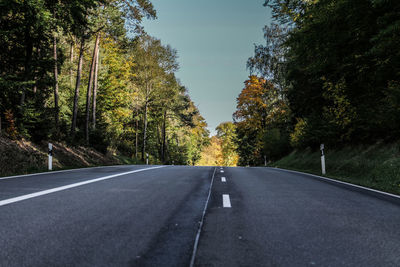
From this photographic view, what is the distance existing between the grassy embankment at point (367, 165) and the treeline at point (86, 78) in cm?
1274

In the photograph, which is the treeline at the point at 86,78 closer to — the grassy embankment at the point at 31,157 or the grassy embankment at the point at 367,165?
the grassy embankment at the point at 31,157

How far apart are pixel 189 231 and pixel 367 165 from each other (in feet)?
38.9

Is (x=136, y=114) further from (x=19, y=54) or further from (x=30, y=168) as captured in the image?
(x=30, y=168)

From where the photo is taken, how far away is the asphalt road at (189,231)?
7.97ft

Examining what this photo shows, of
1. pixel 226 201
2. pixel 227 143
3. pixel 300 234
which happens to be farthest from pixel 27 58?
pixel 227 143

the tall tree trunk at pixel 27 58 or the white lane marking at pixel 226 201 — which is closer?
the white lane marking at pixel 226 201

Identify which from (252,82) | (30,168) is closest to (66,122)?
(30,168)

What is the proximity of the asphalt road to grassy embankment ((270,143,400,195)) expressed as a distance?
4997 mm

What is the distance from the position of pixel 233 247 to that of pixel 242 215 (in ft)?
4.40

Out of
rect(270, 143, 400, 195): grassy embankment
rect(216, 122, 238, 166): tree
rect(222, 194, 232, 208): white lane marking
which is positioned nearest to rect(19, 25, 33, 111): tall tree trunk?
rect(222, 194, 232, 208): white lane marking

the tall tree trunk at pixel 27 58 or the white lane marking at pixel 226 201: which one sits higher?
the tall tree trunk at pixel 27 58

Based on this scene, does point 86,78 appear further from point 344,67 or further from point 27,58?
point 344,67

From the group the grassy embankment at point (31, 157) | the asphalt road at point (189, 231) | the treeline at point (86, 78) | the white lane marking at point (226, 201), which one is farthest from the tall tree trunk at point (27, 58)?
the white lane marking at point (226, 201)

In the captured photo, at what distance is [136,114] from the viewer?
35.7 meters
